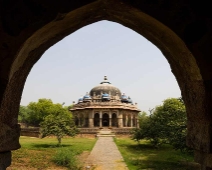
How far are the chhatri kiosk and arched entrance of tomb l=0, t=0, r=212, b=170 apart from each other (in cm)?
3262

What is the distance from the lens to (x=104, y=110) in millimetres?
35938

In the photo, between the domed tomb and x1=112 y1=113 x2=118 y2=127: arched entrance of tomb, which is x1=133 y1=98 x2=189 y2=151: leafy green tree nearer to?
x1=112 y1=113 x2=118 y2=127: arched entrance of tomb

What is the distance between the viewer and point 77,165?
11195 mm

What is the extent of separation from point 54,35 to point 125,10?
87 cm

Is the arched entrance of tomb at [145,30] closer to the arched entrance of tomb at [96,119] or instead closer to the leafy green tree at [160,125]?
the leafy green tree at [160,125]

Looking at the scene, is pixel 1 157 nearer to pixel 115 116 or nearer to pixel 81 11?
pixel 81 11

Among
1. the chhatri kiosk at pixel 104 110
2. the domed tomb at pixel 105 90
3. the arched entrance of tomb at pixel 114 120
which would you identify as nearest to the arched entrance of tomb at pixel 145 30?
the chhatri kiosk at pixel 104 110

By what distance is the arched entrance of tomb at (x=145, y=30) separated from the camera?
2271 mm

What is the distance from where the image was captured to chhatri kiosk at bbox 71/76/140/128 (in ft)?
117

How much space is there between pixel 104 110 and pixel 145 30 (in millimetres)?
33348

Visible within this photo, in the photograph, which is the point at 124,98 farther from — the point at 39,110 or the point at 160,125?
the point at 160,125

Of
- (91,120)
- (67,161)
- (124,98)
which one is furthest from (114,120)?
(67,161)

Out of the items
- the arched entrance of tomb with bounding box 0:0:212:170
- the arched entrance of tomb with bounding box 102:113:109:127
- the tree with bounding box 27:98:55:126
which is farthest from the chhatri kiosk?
the arched entrance of tomb with bounding box 0:0:212:170

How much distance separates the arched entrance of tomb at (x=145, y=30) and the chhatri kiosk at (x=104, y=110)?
32.6 m
